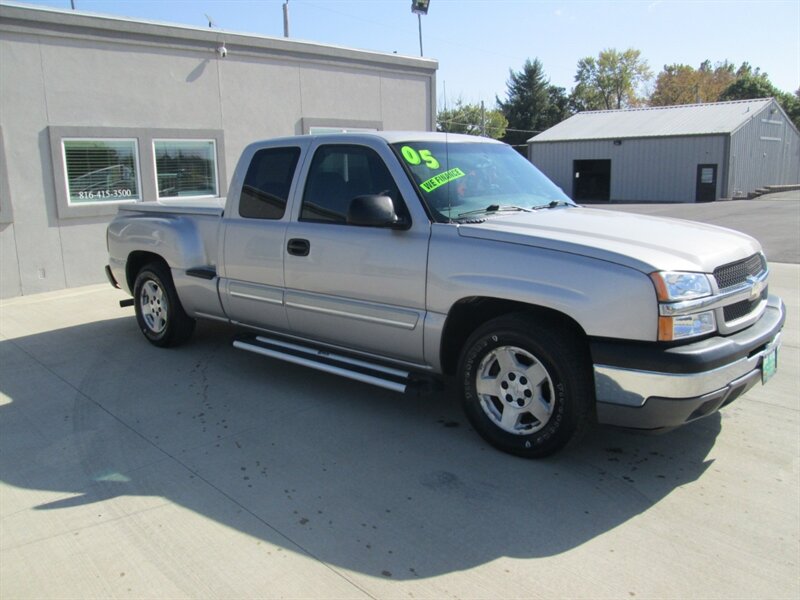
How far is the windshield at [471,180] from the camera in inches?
178

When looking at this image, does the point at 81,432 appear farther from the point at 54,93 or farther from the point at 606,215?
the point at 54,93

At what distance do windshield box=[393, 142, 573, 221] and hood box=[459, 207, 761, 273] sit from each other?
227mm

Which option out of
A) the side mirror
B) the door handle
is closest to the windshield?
the side mirror

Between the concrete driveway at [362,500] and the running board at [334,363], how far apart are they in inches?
13.4

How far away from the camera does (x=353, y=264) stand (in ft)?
15.5

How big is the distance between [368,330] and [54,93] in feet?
25.4

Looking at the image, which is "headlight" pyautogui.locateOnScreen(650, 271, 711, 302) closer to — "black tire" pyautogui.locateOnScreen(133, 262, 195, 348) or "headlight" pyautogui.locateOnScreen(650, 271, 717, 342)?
"headlight" pyautogui.locateOnScreen(650, 271, 717, 342)

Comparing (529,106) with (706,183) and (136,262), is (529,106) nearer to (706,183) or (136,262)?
(706,183)

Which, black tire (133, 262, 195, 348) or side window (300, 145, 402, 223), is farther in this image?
black tire (133, 262, 195, 348)

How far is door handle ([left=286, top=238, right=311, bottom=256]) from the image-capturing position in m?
5.07

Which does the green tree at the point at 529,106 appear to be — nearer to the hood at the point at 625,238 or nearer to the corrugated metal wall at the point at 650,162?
the corrugated metal wall at the point at 650,162

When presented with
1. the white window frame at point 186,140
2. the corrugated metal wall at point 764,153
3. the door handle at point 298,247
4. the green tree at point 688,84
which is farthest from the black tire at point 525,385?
the green tree at point 688,84

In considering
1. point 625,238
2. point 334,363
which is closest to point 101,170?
point 334,363

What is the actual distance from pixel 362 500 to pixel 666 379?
5.69ft
